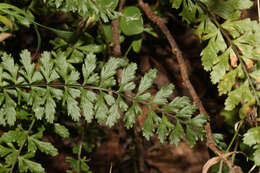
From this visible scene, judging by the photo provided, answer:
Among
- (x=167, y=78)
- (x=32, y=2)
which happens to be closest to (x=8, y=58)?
(x=32, y=2)

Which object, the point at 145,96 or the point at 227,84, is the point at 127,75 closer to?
the point at 145,96

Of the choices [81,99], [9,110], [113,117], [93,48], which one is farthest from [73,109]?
[93,48]

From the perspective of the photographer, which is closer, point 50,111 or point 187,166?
point 50,111

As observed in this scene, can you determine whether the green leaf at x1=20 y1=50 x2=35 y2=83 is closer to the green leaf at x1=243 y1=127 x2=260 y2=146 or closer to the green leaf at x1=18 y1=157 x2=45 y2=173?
the green leaf at x1=18 y1=157 x2=45 y2=173

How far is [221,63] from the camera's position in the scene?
4.80 ft

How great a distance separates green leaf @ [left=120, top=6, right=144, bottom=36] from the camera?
1.80 metres

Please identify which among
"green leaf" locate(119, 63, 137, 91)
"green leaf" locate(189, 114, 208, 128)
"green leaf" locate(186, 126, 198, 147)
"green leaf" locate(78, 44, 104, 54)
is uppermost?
"green leaf" locate(78, 44, 104, 54)

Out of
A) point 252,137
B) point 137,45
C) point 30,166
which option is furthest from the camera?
point 137,45

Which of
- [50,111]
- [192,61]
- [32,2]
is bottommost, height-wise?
[50,111]

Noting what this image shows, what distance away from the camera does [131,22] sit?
1.81 meters

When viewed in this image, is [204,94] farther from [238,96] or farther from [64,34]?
[64,34]

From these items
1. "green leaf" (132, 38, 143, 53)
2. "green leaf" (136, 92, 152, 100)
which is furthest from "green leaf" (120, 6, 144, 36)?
"green leaf" (136, 92, 152, 100)

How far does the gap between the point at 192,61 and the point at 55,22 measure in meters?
1.32

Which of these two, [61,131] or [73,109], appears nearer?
[73,109]
